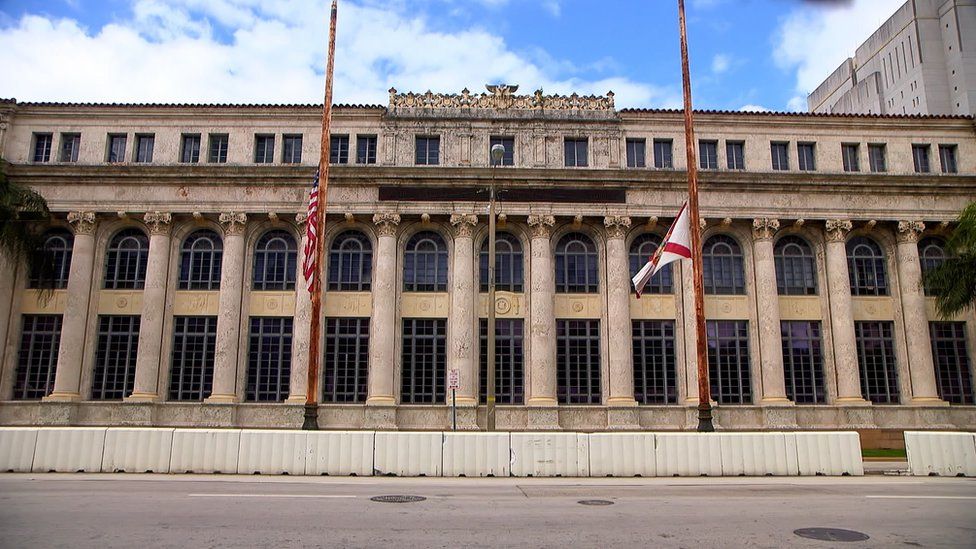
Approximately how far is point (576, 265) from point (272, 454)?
55.6 feet

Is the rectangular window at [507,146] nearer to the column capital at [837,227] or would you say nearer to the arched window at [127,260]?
the column capital at [837,227]

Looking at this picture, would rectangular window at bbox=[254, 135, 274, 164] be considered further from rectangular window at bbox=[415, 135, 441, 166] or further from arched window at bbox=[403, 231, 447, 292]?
arched window at bbox=[403, 231, 447, 292]

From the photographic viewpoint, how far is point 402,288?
30.2 metres

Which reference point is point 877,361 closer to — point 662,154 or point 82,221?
point 662,154

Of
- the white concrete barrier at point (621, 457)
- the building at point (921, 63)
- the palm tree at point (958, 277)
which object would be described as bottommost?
the white concrete barrier at point (621, 457)

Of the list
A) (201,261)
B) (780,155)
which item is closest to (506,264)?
(201,261)

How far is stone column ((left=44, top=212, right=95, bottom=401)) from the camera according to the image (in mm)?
28219

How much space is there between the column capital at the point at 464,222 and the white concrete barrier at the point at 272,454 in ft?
46.2

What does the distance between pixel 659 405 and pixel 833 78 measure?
231 ft

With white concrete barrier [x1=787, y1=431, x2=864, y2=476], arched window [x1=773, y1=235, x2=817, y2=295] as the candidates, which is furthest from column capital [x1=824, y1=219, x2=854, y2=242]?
white concrete barrier [x1=787, y1=431, x2=864, y2=476]

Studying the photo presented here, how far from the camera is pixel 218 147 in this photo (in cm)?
3141

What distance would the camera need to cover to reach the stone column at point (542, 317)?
28656 mm

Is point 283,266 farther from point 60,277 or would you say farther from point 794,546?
point 794,546

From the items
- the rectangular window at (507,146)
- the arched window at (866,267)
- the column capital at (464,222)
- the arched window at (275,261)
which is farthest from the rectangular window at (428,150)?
the arched window at (866,267)
